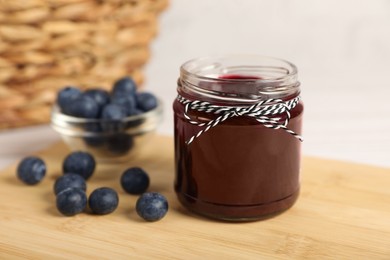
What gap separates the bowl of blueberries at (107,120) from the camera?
55.1 inches

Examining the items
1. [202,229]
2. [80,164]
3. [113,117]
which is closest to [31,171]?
[80,164]

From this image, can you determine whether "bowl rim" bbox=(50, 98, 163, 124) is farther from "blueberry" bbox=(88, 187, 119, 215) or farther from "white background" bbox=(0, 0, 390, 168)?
Answer: "white background" bbox=(0, 0, 390, 168)

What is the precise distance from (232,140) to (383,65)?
3.66ft

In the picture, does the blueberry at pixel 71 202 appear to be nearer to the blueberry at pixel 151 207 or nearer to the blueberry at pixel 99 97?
the blueberry at pixel 151 207

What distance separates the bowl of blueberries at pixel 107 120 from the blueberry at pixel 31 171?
0.11 m

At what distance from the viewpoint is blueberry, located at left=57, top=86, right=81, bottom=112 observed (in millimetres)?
1434

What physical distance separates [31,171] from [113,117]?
192 millimetres

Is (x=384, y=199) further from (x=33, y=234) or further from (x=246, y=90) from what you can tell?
(x=33, y=234)

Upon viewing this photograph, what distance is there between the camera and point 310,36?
6.89 feet

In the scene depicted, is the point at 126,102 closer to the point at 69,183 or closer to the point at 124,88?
the point at 124,88

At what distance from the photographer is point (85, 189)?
1265 mm

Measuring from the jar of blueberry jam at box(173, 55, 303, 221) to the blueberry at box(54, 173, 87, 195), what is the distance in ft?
0.61

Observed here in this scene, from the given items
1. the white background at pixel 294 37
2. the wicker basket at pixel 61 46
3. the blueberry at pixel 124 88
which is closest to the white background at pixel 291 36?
the white background at pixel 294 37

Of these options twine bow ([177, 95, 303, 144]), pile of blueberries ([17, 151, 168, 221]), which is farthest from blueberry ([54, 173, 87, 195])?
twine bow ([177, 95, 303, 144])
